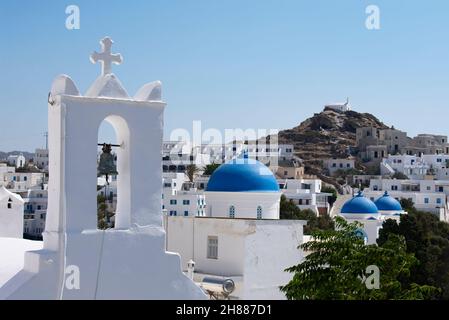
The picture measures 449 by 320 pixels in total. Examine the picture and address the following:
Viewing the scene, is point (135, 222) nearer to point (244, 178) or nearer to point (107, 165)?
point (107, 165)

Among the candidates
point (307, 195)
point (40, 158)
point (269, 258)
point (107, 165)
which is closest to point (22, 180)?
point (40, 158)

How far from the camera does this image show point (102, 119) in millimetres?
8008

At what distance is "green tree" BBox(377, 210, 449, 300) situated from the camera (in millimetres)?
32375

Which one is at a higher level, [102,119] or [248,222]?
[102,119]

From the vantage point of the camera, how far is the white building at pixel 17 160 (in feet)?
331

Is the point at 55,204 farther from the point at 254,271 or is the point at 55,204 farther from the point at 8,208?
the point at 254,271

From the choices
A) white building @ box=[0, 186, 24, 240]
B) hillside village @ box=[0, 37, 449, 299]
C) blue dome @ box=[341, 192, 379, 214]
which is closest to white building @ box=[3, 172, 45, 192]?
blue dome @ box=[341, 192, 379, 214]

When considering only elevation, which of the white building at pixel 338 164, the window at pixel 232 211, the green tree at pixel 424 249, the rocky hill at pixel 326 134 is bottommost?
the green tree at pixel 424 249

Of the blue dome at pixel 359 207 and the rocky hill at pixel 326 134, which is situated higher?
the rocky hill at pixel 326 134

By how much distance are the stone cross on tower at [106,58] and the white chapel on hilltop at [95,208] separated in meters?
0.01

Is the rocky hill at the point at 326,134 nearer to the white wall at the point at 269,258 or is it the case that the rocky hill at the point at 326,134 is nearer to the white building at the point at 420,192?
the white building at the point at 420,192

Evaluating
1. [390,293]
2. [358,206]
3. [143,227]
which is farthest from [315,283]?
[358,206]

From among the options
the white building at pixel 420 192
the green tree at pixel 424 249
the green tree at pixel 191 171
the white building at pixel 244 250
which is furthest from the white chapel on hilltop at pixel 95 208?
→ the green tree at pixel 191 171
